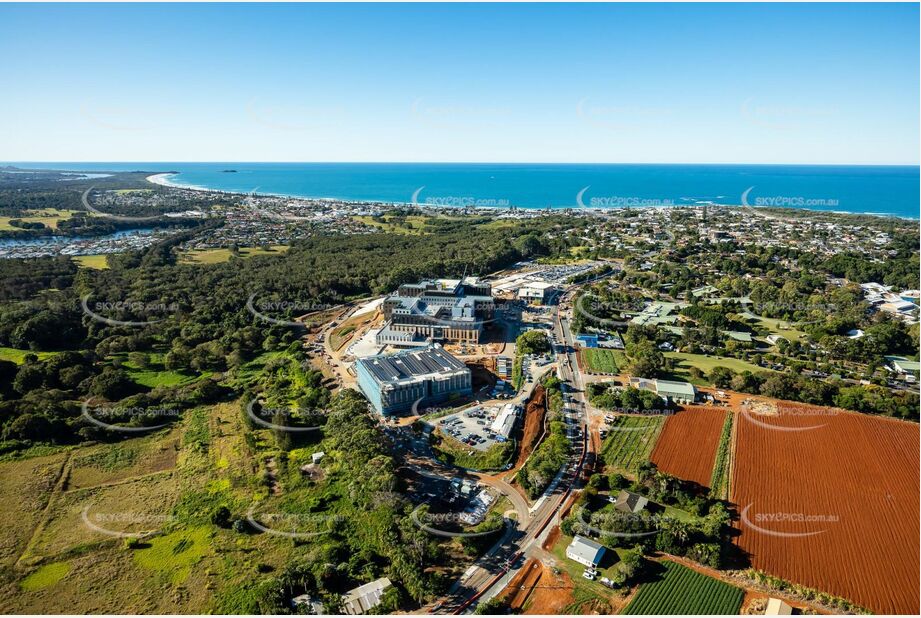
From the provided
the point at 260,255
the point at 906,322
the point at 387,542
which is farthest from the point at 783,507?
the point at 260,255

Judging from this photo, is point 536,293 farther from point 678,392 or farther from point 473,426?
point 473,426

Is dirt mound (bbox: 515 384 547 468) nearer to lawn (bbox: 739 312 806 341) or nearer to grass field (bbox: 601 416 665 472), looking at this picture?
grass field (bbox: 601 416 665 472)

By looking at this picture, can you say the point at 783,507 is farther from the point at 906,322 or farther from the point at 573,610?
the point at 906,322

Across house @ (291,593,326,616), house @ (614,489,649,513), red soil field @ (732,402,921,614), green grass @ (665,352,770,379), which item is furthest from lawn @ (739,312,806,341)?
house @ (291,593,326,616)

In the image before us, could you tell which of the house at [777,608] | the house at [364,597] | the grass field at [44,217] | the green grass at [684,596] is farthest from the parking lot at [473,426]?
the grass field at [44,217]

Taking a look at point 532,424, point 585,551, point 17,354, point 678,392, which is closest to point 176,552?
point 585,551

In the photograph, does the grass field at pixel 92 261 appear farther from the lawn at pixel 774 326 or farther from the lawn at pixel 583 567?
the lawn at pixel 774 326
